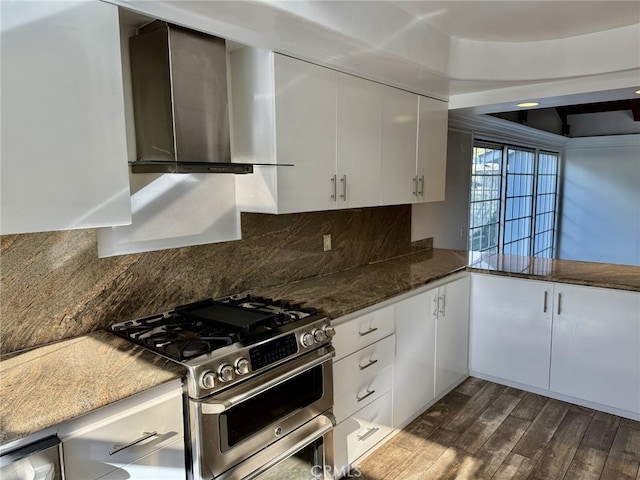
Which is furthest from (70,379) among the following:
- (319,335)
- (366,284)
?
(366,284)

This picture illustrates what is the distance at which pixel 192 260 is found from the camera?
227 centimetres

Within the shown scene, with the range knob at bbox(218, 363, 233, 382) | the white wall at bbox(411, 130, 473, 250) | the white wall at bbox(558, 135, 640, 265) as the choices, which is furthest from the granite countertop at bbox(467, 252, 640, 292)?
the white wall at bbox(558, 135, 640, 265)

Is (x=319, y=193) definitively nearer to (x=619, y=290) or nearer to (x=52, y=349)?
(x=52, y=349)

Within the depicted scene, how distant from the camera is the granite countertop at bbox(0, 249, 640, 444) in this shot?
50.3 inches

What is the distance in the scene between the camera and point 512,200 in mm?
5820

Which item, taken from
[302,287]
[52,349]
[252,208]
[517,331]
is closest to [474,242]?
[517,331]

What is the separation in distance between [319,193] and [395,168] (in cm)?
80

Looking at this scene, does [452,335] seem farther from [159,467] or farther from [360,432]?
[159,467]

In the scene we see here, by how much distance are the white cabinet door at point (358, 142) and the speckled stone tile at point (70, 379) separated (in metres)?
1.35

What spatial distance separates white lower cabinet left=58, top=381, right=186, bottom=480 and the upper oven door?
0.08 m

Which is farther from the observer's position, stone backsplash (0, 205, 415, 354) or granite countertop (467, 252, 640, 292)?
granite countertop (467, 252, 640, 292)

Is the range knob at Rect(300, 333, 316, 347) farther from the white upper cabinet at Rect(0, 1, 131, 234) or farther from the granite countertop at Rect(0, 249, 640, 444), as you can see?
the white upper cabinet at Rect(0, 1, 131, 234)

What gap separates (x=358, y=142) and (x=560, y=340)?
6.34 ft

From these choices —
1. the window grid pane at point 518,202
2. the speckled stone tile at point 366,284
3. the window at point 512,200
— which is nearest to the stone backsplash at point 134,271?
the speckled stone tile at point 366,284
